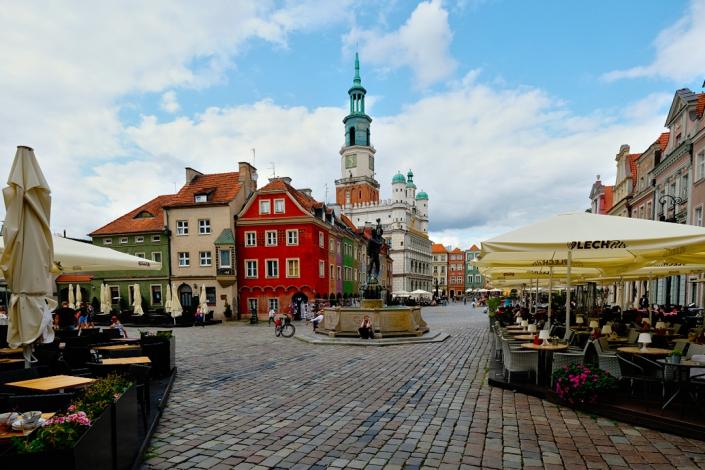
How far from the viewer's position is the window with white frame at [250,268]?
33656 mm

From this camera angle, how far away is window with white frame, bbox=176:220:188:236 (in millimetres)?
34000

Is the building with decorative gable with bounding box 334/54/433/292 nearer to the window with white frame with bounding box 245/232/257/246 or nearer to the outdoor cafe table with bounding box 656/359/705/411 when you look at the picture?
the window with white frame with bounding box 245/232/257/246

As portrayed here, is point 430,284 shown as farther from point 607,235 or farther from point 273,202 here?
point 607,235

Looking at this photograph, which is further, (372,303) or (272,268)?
(272,268)

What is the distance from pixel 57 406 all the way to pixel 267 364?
7.32 m

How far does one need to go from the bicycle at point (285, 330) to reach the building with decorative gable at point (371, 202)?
65471 mm

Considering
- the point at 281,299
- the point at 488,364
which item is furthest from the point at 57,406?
the point at 281,299

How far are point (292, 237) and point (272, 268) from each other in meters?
3.07

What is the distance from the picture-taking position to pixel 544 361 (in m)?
8.30

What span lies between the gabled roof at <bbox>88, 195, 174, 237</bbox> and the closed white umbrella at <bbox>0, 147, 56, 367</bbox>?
1168 inches

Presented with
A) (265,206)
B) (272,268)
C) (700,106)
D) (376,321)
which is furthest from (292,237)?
(700,106)

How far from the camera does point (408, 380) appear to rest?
9.45 metres

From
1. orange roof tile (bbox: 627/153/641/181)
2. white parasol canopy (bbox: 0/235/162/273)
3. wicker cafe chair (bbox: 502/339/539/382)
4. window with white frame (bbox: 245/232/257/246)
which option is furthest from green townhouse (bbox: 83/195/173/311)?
orange roof tile (bbox: 627/153/641/181)

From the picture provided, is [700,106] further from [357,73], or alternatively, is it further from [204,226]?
[357,73]
